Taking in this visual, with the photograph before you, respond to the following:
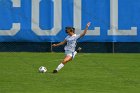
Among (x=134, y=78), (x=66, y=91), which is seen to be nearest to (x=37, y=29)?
(x=134, y=78)

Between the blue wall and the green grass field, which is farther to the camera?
the blue wall

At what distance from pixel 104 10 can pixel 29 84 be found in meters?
16.6

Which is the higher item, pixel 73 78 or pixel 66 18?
pixel 66 18

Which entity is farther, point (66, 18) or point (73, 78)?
point (66, 18)

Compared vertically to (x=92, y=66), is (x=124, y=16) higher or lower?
higher

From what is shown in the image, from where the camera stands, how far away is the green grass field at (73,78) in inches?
579

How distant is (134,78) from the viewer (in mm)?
17547

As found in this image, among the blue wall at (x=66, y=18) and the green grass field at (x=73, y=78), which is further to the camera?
the blue wall at (x=66, y=18)

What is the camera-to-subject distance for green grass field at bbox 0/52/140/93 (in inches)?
579

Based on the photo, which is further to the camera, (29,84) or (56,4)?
(56,4)

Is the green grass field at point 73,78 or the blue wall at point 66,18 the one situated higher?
the blue wall at point 66,18

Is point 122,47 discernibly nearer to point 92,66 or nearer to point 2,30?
point 2,30

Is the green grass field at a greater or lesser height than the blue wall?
lesser

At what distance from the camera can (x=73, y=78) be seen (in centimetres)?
1748
